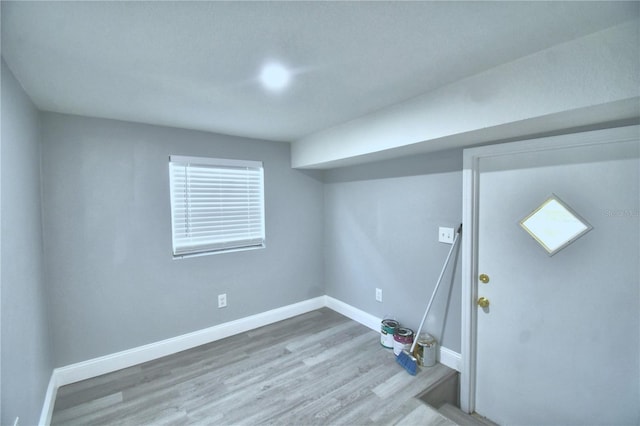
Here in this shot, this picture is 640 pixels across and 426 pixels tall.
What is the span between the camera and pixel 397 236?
265 centimetres

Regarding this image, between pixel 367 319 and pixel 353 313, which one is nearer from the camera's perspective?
pixel 367 319

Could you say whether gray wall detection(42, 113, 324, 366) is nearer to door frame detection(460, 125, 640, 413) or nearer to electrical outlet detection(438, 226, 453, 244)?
electrical outlet detection(438, 226, 453, 244)

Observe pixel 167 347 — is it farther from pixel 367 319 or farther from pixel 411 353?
pixel 411 353

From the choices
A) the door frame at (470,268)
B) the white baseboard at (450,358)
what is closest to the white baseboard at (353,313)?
the white baseboard at (450,358)

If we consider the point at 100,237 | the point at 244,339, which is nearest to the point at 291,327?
the point at 244,339

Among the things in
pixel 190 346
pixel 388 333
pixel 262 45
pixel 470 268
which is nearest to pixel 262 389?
pixel 190 346

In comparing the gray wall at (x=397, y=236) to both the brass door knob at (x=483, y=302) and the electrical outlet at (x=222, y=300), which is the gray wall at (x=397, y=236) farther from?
the electrical outlet at (x=222, y=300)

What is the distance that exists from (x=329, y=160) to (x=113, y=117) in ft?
5.99

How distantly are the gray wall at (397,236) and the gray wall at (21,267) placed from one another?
258cm

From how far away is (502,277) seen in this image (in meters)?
1.93

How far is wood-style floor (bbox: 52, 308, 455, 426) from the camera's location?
5.88 feet

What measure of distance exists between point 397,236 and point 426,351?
3.29 ft

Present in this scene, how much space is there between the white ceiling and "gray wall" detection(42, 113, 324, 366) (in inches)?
17.2

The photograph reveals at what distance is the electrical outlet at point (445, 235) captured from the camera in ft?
7.27
